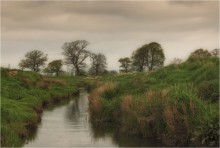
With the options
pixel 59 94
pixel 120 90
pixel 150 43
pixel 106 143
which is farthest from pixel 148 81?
pixel 150 43

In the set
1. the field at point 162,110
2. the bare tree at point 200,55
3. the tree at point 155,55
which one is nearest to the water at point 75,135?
the field at point 162,110

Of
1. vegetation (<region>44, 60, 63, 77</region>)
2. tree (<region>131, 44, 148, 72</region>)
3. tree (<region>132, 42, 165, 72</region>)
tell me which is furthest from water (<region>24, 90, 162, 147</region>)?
vegetation (<region>44, 60, 63, 77</region>)

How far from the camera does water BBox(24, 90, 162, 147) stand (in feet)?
71.7

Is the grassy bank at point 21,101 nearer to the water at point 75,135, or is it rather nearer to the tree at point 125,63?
the water at point 75,135

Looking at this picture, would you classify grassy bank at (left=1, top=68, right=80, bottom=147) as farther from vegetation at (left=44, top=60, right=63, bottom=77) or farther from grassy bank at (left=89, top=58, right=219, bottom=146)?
vegetation at (left=44, top=60, right=63, bottom=77)

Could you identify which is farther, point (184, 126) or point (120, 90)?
point (120, 90)

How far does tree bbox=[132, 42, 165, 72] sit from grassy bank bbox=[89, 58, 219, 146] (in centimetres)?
5974

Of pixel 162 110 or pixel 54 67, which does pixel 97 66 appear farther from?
pixel 162 110

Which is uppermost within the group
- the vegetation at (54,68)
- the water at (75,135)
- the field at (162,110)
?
the vegetation at (54,68)

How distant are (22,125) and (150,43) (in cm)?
7153

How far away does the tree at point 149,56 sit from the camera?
303 feet

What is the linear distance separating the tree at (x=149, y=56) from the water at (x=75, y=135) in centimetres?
6190

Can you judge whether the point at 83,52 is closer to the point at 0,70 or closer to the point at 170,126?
the point at 0,70

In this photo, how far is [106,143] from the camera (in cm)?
2259
